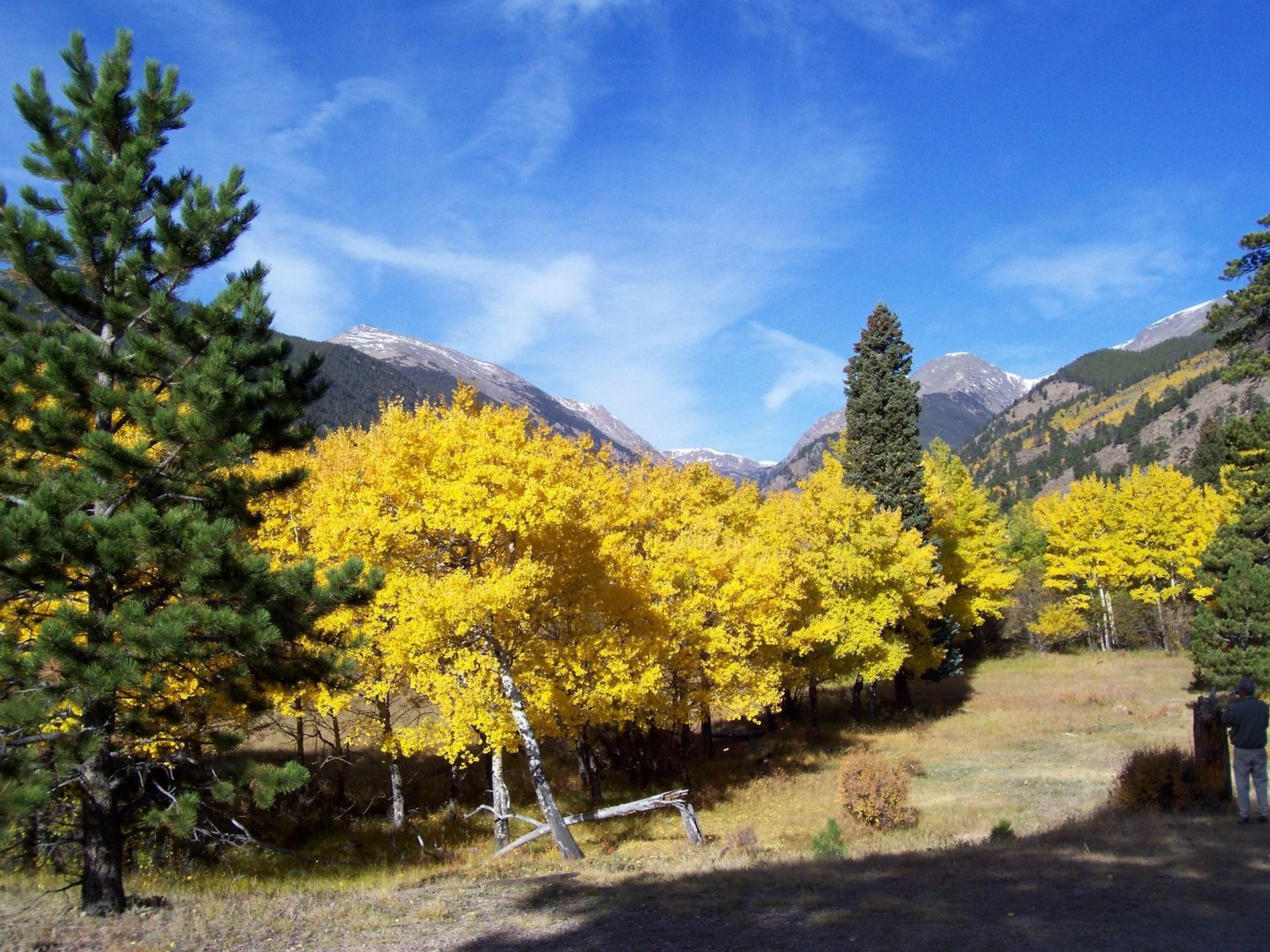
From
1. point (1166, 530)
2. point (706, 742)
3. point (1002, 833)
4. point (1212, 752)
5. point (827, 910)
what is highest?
point (1166, 530)

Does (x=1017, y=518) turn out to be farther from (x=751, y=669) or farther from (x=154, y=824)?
(x=154, y=824)

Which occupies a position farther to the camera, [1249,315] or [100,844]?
[1249,315]

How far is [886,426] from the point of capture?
34.4 metres

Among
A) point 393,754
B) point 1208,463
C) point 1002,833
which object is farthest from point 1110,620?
point 393,754

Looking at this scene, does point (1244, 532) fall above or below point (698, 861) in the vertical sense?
above

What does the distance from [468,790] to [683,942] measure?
59.3 feet

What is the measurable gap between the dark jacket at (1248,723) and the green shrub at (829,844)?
20.0 feet

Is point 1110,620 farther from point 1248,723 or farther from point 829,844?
point 1248,723

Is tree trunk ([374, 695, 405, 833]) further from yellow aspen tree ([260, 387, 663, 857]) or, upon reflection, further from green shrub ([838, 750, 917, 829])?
green shrub ([838, 750, 917, 829])

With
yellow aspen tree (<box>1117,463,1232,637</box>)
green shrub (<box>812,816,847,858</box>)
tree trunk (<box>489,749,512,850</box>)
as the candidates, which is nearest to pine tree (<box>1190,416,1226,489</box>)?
yellow aspen tree (<box>1117,463,1232,637</box>)

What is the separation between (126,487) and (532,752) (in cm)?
902

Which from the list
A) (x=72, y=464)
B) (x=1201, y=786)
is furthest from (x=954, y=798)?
(x=72, y=464)

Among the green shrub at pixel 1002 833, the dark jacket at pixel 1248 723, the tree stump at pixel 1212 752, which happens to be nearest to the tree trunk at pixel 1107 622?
the tree stump at pixel 1212 752

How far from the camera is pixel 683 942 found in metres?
7.76
